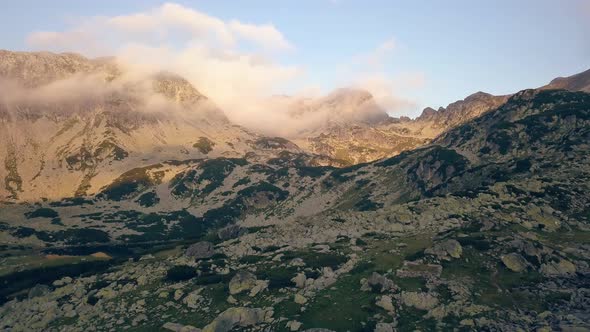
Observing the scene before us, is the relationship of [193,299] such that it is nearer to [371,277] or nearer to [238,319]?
[238,319]

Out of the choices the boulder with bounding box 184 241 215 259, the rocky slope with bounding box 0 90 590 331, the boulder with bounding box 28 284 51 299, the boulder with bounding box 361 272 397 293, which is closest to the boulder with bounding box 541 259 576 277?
the rocky slope with bounding box 0 90 590 331

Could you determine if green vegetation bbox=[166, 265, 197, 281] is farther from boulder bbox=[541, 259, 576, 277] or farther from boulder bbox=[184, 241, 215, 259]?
boulder bbox=[541, 259, 576, 277]

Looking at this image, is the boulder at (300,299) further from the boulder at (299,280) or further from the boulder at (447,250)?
the boulder at (447,250)

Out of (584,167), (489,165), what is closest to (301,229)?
(584,167)

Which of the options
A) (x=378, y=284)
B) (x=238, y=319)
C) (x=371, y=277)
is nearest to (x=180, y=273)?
(x=238, y=319)

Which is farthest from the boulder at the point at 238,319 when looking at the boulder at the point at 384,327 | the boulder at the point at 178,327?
the boulder at the point at 384,327
